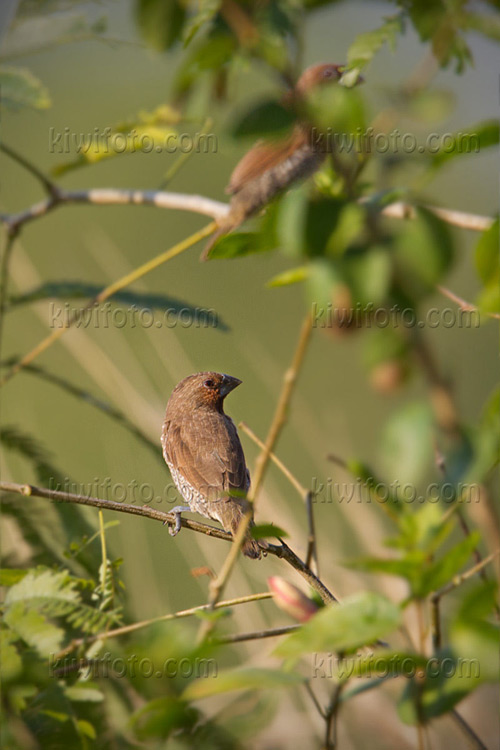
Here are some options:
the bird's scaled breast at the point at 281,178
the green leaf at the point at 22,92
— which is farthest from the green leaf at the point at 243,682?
the green leaf at the point at 22,92

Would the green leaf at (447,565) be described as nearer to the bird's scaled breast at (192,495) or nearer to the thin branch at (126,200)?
the thin branch at (126,200)

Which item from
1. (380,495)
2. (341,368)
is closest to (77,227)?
(341,368)

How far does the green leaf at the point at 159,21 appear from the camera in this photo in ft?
2.75

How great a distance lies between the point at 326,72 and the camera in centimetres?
294

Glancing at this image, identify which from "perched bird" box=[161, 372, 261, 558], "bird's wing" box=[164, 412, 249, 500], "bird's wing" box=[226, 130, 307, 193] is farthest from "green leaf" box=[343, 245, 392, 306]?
"bird's wing" box=[164, 412, 249, 500]

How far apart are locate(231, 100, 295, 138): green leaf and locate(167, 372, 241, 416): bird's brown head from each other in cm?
262

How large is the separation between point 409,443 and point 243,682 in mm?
339

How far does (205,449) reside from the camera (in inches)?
120

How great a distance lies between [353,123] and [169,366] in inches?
97.3

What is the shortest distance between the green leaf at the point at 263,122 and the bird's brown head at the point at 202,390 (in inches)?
103

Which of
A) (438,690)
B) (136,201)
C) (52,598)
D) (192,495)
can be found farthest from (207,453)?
(438,690)

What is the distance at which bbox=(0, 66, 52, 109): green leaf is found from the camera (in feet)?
7.54

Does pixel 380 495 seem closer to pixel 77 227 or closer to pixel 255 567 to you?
pixel 255 567

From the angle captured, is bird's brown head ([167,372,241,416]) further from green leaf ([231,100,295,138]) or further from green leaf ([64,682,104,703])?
green leaf ([231,100,295,138])
